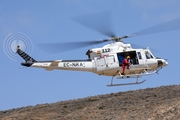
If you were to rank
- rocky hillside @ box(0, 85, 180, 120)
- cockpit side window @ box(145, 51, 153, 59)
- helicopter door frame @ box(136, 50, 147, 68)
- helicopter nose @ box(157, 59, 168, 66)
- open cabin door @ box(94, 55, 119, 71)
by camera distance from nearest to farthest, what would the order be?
rocky hillside @ box(0, 85, 180, 120) → open cabin door @ box(94, 55, 119, 71) → helicopter door frame @ box(136, 50, 147, 68) → cockpit side window @ box(145, 51, 153, 59) → helicopter nose @ box(157, 59, 168, 66)

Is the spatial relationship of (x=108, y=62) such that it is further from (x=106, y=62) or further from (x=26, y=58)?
(x=26, y=58)

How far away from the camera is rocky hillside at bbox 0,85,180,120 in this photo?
35438 millimetres

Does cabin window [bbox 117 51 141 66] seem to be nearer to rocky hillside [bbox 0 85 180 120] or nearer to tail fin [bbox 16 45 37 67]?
rocky hillside [bbox 0 85 180 120]

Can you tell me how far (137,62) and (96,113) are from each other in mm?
4896

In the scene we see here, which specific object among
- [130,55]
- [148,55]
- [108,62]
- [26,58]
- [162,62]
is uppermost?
[26,58]

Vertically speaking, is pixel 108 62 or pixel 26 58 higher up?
pixel 26 58

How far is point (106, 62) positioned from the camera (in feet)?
123

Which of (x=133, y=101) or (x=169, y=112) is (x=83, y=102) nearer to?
(x=133, y=101)

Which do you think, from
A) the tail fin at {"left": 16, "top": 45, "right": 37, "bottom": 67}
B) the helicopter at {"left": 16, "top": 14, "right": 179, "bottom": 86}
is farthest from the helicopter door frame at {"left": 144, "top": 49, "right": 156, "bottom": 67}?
the tail fin at {"left": 16, "top": 45, "right": 37, "bottom": 67}

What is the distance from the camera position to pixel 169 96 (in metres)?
38.8

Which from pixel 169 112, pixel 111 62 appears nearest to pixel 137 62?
pixel 111 62

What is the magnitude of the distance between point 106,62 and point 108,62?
0.52ft

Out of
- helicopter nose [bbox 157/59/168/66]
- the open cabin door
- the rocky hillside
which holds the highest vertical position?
the open cabin door

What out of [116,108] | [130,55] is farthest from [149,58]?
[116,108]
